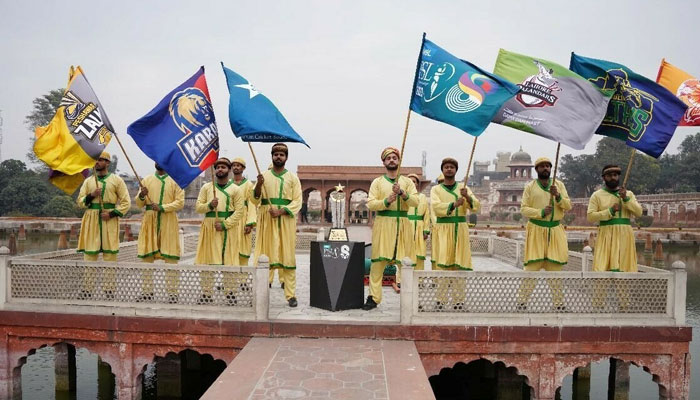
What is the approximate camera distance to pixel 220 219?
24.0 ft

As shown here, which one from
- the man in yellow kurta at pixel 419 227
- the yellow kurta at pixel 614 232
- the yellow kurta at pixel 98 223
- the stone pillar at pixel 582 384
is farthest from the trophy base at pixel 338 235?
the stone pillar at pixel 582 384

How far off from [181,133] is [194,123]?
0.23 meters

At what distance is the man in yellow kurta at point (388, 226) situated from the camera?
670 centimetres

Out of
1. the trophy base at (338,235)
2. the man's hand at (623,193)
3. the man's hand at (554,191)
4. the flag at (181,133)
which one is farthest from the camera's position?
the trophy base at (338,235)

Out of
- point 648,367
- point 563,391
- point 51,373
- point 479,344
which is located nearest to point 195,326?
point 479,344

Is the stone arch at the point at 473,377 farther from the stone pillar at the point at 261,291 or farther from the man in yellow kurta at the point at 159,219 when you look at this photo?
the man in yellow kurta at the point at 159,219

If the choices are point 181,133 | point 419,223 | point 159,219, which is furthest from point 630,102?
point 159,219

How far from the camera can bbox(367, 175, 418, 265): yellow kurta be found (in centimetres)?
670

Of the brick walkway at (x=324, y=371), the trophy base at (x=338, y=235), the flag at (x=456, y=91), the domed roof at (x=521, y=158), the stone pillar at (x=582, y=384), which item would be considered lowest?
the stone pillar at (x=582, y=384)

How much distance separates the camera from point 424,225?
32.9ft

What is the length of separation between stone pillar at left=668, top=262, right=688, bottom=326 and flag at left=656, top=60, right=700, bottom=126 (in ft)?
8.67

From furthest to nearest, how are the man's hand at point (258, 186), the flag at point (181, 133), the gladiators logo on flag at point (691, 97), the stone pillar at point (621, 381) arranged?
the stone pillar at point (621, 381) → the gladiators logo on flag at point (691, 97) → the man's hand at point (258, 186) → the flag at point (181, 133)

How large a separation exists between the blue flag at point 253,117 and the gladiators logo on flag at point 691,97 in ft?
19.6

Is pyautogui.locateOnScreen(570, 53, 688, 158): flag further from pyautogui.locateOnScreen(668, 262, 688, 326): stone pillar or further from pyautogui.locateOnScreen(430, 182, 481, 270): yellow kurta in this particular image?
pyautogui.locateOnScreen(430, 182, 481, 270): yellow kurta
